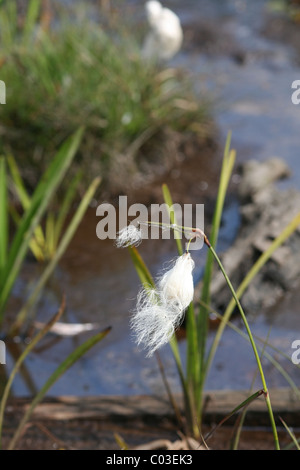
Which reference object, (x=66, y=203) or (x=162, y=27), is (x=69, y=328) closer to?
(x=66, y=203)

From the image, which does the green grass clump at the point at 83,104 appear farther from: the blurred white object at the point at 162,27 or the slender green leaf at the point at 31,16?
the blurred white object at the point at 162,27

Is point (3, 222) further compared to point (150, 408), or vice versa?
point (3, 222)

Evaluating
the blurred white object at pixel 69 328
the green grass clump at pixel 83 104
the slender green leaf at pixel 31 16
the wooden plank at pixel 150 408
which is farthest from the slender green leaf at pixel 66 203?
the slender green leaf at pixel 31 16

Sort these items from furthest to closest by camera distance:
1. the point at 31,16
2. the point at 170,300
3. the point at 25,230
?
the point at 31,16
the point at 25,230
the point at 170,300

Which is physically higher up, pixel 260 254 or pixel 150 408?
pixel 260 254

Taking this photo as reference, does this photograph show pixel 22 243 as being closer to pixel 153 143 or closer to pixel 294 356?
pixel 294 356

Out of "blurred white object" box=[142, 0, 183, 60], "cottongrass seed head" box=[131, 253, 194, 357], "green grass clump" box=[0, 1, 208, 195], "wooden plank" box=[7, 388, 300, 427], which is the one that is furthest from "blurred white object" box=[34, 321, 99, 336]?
"cottongrass seed head" box=[131, 253, 194, 357]

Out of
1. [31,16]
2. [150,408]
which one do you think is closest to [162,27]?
[31,16]
